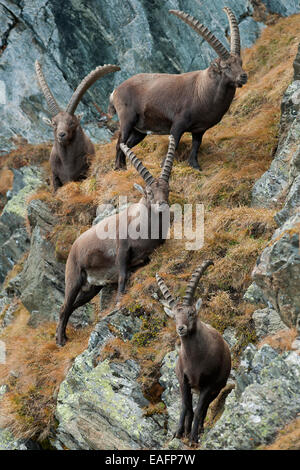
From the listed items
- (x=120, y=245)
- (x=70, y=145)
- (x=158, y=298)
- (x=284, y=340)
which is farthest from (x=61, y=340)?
(x=284, y=340)

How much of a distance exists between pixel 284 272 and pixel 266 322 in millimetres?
1821

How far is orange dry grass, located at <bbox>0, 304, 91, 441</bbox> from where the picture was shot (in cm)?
1117

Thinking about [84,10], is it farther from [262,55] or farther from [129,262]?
[129,262]

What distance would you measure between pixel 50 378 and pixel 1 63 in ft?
44.8

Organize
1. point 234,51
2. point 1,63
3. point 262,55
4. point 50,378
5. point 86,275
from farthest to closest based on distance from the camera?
point 1,63 < point 262,55 < point 234,51 < point 86,275 < point 50,378

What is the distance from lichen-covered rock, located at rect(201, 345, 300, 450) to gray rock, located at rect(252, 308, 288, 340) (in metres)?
1.38

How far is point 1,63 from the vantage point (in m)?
22.3

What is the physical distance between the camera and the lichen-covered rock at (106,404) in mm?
9234

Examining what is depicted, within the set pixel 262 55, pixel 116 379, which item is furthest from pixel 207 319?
pixel 262 55

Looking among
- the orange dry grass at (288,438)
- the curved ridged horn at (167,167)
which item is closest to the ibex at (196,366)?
the orange dry grass at (288,438)

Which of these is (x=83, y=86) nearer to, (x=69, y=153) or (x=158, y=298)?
(x=69, y=153)

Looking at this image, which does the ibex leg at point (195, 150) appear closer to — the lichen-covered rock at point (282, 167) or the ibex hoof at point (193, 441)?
the lichen-covered rock at point (282, 167)

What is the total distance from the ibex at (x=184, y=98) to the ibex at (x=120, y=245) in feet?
5.07

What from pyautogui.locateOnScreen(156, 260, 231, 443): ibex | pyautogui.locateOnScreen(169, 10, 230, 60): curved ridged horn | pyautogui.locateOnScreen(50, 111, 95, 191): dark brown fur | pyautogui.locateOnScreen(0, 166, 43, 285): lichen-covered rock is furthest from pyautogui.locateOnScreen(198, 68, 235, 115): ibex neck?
pyautogui.locateOnScreen(0, 166, 43, 285): lichen-covered rock
